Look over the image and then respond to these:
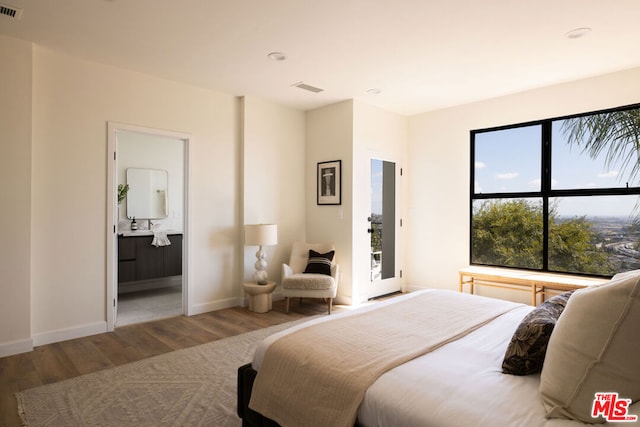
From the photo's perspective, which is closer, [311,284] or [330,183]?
[311,284]

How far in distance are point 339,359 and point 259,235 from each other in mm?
2924

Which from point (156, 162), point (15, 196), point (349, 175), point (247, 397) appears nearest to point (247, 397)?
point (247, 397)

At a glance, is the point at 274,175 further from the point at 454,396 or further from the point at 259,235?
the point at 454,396

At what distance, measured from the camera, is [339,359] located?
65.1 inches

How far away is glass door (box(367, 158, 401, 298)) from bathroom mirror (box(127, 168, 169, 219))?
3504mm

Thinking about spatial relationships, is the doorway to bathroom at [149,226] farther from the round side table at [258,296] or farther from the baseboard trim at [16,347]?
the baseboard trim at [16,347]

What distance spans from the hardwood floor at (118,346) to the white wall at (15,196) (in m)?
0.28

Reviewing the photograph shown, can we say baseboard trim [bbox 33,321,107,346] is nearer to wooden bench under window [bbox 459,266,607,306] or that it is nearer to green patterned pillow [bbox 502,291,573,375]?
green patterned pillow [bbox 502,291,573,375]

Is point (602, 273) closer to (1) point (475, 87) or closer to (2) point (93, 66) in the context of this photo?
(1) point (475, 87)

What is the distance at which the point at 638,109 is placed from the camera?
12.4 feet

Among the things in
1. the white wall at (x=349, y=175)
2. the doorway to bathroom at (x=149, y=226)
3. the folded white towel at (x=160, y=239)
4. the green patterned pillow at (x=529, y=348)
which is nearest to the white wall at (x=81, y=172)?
the doorway to bathroom at (x=149, y=226)

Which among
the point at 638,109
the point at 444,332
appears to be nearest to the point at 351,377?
the point at 444,332

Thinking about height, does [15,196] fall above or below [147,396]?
above

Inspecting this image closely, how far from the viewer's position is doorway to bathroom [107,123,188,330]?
16.0ft
